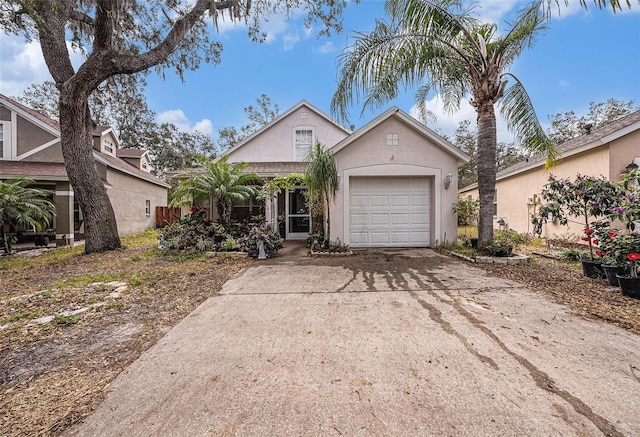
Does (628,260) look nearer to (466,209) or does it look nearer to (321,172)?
(466,209)

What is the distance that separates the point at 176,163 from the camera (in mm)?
29391

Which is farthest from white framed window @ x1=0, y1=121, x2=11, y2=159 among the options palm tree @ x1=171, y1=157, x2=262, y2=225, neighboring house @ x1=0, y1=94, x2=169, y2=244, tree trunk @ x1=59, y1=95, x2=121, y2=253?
palm tree @ x1=171, y1=157, x2=262, y2=225

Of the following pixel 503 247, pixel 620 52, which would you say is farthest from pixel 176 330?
pixel 620 52

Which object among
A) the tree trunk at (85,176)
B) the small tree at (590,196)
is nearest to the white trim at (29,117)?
the tree trunk at (85,176)

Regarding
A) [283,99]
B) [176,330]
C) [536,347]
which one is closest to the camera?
[536,347]

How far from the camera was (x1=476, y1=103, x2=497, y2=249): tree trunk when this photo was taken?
7074mm

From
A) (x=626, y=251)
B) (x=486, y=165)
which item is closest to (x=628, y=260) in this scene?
(x=626, y=251)

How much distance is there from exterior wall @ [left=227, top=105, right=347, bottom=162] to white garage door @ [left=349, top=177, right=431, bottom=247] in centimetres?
506

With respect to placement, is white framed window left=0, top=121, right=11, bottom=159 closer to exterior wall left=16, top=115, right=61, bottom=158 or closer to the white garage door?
exterior wall left=16, top=115, right=61, bottom=158

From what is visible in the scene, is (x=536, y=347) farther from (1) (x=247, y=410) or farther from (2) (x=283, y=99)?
(2) (x=283, y=99)

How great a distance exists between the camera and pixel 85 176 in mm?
9273

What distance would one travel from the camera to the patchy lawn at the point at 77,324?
6.97ft

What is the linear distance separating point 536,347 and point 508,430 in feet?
4.86

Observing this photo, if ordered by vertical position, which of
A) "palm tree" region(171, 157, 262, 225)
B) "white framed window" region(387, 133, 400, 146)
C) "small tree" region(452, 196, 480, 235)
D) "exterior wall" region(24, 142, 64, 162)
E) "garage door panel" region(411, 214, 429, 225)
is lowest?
"garage door panel" region(411, 214, 429, 225)
